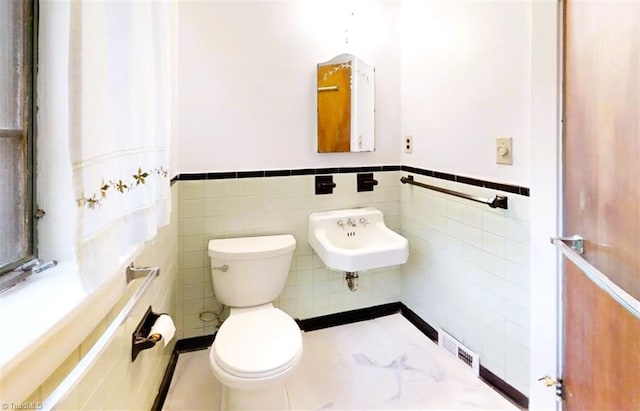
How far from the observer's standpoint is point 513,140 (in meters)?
1.64

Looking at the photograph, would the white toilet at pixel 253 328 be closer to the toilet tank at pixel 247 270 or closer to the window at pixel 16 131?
the toilet tank at pixel 247 270

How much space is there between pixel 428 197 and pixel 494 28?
96cm

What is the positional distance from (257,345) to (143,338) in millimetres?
449

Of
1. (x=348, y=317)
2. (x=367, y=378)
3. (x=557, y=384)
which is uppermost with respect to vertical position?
(x=557, y=384)

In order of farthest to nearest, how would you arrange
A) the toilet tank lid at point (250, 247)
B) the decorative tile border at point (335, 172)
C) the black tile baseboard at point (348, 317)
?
the black tile baseboard at point (348, 317) → the toilet tank lid at point (250, 247) → the decorative tile border at point (335, 172)

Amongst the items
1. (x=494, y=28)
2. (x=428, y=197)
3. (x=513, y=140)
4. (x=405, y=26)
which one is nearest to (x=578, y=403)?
(x=513, y=140)

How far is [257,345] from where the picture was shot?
1.54m

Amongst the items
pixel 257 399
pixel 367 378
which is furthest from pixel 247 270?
pixel 367 378

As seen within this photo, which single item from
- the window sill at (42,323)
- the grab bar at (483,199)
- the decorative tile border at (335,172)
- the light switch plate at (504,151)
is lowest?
the window sill at (42,323)

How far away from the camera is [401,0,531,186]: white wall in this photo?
5.25 feet

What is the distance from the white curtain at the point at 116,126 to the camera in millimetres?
696

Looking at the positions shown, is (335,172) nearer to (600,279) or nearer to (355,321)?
(355,321)

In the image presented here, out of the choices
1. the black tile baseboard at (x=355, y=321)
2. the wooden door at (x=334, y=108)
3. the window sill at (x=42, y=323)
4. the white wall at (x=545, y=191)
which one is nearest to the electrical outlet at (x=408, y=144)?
the wooden door at (x=334, y=108)

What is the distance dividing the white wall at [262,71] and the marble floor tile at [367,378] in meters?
1.11
